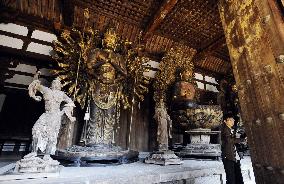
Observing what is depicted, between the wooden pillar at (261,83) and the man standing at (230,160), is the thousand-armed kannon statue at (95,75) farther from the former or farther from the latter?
the wooden pillar at (261,83)

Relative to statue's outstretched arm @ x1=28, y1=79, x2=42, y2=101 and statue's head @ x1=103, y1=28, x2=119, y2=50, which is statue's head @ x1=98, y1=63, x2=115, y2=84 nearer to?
statue's head @ x1=103, y1=28, x2=119, y2=50

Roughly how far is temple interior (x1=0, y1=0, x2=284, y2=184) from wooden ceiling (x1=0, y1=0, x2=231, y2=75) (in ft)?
0.09

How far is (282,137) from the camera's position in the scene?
2.83 feet

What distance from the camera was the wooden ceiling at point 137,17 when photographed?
4.93m

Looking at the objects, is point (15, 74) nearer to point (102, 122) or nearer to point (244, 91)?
point (102, 122)

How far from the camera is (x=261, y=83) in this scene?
98 cm

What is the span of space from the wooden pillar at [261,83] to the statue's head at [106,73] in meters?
4.33

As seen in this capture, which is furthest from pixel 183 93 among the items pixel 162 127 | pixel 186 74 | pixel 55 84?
pixel 55 84

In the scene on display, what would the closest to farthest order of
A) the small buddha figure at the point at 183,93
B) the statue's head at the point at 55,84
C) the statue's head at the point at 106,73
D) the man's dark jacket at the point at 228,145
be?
the man's dark jacket at the point at 228,145, the statue's head at the point at 55,84, the statue's head at the point at 106,73, the small buddha figure at the point at 183,93

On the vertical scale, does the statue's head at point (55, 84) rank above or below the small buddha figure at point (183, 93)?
below

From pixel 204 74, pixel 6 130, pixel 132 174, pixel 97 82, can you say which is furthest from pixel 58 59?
pixel 204 74

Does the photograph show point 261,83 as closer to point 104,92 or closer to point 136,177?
point 136,177

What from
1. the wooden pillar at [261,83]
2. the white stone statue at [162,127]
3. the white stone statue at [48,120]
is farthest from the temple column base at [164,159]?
the wooden pillar at [261,83]

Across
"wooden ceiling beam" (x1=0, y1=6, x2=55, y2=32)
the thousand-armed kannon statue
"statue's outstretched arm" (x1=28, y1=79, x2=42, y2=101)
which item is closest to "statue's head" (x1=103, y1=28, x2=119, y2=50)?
the thousand-armed kannon statue
